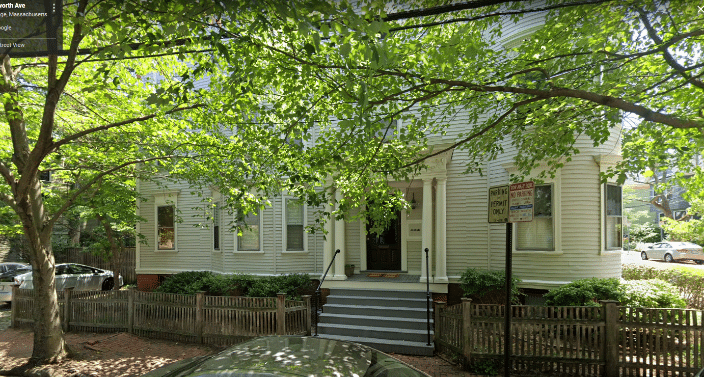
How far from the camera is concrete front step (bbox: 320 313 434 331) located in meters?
9.25

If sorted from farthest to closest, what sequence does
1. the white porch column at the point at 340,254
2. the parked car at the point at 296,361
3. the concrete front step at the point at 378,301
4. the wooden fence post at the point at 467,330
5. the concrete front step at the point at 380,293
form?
the white porch column at the point at 340,254, the concrete front step at the point at 380,293, the concrete front step at the point at 378,301, the wooden fence post at the point at 467,330, the parked car at the point at 296,361

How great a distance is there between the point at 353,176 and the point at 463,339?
12.1 feet

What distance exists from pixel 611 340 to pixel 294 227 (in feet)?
30.2

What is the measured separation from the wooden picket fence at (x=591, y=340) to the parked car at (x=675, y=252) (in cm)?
2689

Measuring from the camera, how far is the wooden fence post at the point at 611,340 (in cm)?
675

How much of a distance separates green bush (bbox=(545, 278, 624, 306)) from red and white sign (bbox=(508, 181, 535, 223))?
5330mm

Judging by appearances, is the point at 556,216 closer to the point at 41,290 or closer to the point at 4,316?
the point at 41,290

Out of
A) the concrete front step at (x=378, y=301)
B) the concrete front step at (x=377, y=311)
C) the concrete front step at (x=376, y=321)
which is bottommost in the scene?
the concrete front step at (x=376, y=321)

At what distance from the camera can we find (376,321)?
9.56 metres

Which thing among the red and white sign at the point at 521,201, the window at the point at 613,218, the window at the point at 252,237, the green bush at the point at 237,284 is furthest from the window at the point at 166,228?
the window at the point at 613,218

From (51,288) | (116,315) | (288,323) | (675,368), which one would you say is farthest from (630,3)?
(116,315)

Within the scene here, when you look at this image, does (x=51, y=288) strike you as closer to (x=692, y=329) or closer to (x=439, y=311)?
(x=439, y=311)

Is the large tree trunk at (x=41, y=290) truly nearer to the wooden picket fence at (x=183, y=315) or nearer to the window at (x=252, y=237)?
the wooden picket fence at (x=183, y=315)

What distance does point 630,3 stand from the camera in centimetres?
552
